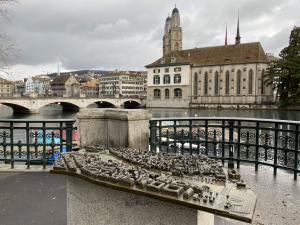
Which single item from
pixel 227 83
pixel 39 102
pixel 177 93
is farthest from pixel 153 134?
pixel 177 93

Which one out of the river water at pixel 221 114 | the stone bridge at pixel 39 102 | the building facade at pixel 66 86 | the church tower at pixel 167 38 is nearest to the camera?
the river water at pixel 221 114

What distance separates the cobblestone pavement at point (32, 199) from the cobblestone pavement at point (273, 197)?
210cm

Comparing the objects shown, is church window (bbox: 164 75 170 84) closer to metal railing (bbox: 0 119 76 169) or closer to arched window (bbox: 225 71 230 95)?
arched window (bbox: 225 71 230 95)

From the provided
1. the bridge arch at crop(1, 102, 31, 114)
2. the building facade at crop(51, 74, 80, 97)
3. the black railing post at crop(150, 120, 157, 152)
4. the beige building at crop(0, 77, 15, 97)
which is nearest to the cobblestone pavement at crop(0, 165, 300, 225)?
the black railing post at crop(150, 120, 157, 152)

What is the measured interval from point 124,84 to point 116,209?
387ft

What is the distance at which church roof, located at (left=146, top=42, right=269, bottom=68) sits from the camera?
241ft

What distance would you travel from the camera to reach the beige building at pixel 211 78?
7231cm

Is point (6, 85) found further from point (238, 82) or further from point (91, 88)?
point (238, 82)

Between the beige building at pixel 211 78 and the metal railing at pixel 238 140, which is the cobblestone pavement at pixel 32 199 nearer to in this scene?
the metal railing at pixel 238 140

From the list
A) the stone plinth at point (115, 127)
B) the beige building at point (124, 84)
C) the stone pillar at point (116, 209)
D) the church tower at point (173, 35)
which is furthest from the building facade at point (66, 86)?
the stone pillar at point (116, 209)

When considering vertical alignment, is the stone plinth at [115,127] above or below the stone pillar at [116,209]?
above

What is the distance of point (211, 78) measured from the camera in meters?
78.4

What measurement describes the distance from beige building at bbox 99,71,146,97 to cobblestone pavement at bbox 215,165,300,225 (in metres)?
112

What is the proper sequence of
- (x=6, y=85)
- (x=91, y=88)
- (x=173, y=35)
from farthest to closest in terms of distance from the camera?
(x=91, y=88) → (x=173, y=35) → (x=6, y=85)
